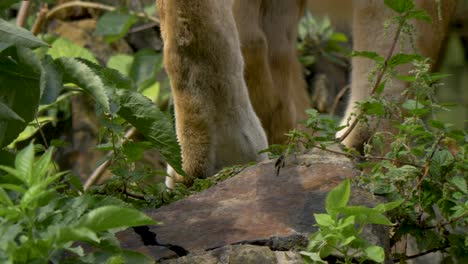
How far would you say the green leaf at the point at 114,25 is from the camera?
6.19 metres

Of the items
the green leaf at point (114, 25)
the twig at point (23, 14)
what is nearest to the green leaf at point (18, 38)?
the twig at point (23, 14)

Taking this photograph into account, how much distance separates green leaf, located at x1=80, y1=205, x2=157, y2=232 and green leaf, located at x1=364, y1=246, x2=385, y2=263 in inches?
19.4

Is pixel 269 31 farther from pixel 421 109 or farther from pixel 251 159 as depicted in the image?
pixel 421 109

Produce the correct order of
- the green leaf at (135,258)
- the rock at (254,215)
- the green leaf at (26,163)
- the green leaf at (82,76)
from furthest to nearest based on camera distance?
the green leaf at (82,76)
the rock at (254,215)
the green leaf at (135,258)
the green leaf at (26,163)

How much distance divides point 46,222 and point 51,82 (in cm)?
54

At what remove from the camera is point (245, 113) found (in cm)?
312

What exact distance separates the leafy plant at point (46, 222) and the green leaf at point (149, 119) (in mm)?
614

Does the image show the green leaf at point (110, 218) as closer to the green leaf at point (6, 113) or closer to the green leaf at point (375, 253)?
the green leaf at point (6, 113)

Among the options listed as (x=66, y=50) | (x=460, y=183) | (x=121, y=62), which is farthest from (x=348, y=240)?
(x=121, y=62)

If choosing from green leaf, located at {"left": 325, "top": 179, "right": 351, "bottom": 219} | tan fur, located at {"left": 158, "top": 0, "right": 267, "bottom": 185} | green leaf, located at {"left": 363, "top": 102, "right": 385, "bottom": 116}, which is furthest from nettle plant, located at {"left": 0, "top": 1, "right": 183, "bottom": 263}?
green leaf, located at {"left": 363, "top": 102, "right": 385, "bottom": 116}

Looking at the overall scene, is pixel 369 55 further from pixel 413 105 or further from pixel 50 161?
pixel 50 161

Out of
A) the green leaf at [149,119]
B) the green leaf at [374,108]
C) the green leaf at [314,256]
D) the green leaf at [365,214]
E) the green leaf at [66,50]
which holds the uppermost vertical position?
the green leaf at [374,108]

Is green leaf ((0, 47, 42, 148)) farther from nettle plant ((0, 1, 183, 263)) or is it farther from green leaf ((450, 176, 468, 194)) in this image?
green leaf ((450, 176, 468, 194))

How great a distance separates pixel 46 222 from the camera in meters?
1.78
